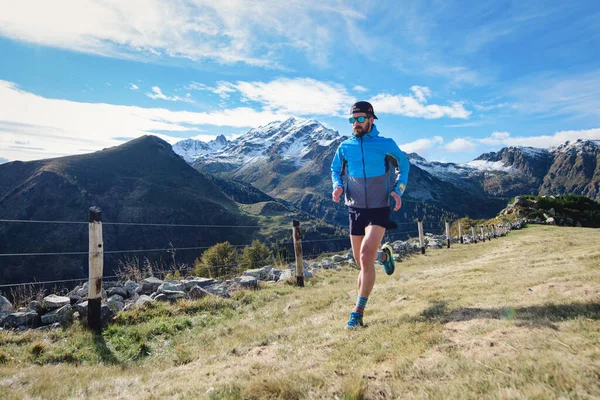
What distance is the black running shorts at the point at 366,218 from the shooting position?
4621mm

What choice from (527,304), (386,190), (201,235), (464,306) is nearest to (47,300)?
(386,190)

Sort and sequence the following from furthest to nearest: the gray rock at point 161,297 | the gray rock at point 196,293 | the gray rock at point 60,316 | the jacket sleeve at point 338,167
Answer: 1. the gray rock at point 196,293
2. the gray rock at point 161,297
3. the gray rock at point 60,316
4. the jacket sleeve at point 338,167

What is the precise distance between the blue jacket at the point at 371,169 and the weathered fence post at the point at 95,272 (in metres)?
4.26

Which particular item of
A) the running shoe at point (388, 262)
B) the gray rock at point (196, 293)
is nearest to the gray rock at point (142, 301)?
the gray rock at point (196, 293)

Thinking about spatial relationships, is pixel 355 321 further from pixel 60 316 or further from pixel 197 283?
pixel 197 283

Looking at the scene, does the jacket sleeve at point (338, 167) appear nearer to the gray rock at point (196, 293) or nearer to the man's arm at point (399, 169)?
the man's arm at point (399, 169)

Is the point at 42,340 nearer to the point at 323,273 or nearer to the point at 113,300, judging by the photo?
the point at 113,300

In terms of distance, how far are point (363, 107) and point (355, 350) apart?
3233mm

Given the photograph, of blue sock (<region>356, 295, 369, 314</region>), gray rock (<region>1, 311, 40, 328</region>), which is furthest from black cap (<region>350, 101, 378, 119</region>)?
gray rock (<region>1, 311, 40, 328</region>)

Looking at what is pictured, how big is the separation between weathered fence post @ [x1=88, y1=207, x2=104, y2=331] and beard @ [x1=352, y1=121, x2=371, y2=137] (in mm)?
4479

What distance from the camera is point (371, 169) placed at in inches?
187

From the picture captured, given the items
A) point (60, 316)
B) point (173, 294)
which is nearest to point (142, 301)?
point (173, 294)

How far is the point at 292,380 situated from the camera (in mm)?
2643

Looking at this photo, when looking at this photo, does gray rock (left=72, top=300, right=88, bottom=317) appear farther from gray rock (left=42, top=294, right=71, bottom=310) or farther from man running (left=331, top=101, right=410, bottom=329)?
man running (left=331, top=101, right=410, bottom=329)
